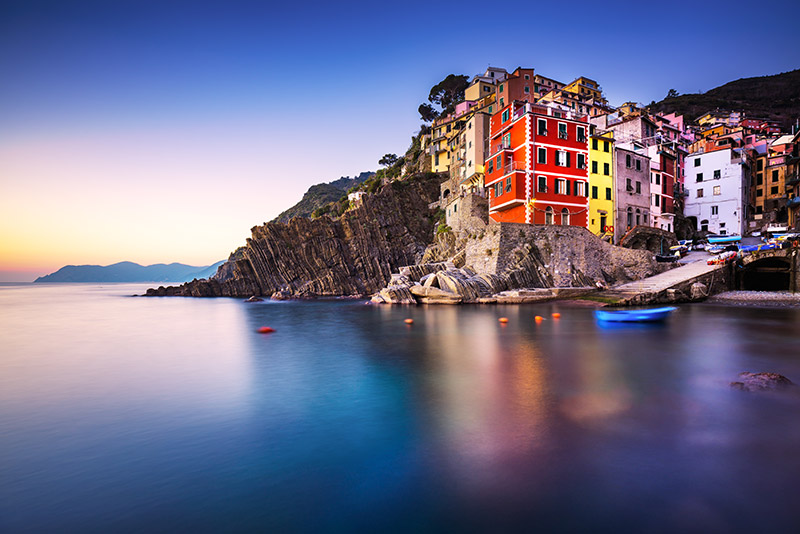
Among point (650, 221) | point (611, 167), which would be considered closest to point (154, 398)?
point (611, 167)

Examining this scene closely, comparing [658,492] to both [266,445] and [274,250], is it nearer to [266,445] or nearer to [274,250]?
[266,445]

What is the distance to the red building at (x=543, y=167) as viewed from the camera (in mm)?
37219

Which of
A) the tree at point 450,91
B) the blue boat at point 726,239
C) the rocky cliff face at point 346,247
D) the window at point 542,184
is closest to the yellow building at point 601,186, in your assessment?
the window at point 542,184

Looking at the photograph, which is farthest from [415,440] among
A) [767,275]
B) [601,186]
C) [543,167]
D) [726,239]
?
[726,239]

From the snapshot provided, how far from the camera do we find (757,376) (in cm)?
1206

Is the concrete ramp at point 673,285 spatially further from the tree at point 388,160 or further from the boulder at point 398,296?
the tree at point 388,160

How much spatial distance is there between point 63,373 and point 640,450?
23182 millimetres

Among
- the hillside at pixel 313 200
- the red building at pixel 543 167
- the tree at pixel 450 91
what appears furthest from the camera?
the hillside at pixel 313 200

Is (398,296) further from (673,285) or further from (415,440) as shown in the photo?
(415,440)

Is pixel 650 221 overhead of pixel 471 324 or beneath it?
overhead

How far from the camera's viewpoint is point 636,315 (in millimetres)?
23359

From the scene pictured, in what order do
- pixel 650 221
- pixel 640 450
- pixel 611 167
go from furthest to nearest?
pixel 650 221 → pixel 611 167 → pixel 640 450

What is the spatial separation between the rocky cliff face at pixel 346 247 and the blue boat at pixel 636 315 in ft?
127

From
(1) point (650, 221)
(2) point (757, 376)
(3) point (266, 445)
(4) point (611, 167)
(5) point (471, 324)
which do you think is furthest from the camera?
(1) point (650, 221)
